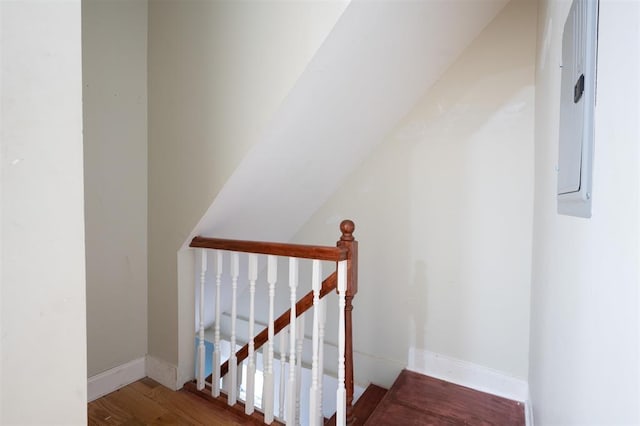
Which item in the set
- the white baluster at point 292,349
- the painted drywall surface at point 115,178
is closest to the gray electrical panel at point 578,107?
the white baluster at point 292,349

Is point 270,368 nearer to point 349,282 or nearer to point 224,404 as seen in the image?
point 224,404

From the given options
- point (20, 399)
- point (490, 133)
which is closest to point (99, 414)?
point (20, 399)

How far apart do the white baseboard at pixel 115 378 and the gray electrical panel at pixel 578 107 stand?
2.37m

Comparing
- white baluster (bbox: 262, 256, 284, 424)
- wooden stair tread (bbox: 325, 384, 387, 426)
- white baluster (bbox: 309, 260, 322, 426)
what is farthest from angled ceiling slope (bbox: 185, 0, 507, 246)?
wooden stair tread (bbox: 325, 384, 387, 426)

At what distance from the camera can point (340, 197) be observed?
2285mm

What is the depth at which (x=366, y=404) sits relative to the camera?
6.42 ft

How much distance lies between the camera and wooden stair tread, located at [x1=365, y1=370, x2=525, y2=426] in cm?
160

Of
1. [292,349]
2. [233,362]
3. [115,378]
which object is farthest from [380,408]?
[115,378]

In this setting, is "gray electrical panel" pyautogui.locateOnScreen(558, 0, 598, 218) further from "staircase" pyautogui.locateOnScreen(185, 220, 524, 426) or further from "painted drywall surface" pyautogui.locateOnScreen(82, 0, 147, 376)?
"painted drywall surface" pyautogui.locateOnScreen(82, 0, 147, 376)

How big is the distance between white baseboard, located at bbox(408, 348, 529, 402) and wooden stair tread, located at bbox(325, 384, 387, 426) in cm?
27

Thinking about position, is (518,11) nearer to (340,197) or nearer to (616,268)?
(340,197)

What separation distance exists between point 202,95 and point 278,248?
35.7 inches

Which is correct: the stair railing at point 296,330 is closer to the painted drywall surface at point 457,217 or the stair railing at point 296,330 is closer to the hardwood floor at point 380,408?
the hardwood floor at point 380,408

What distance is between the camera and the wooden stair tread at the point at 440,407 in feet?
5.24
